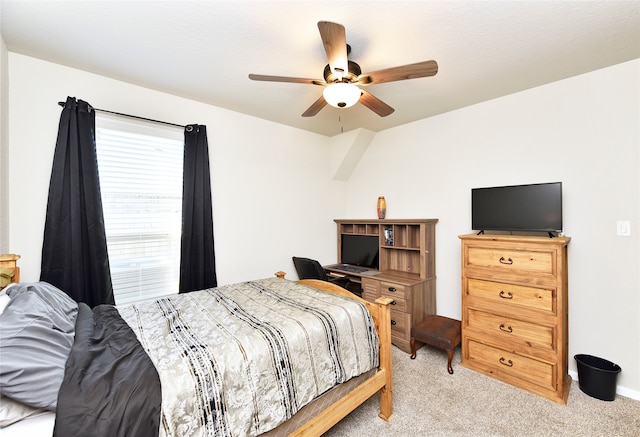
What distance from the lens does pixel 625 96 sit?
211 centimetres

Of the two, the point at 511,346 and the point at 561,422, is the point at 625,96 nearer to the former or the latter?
the point at 511,346

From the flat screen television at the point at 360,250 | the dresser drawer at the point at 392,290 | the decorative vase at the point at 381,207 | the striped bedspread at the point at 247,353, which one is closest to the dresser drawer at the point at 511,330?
the dresser drawer at the point at 392,290

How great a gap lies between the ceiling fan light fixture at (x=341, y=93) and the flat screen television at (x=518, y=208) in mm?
1645

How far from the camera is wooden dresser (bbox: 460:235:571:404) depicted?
2.07m

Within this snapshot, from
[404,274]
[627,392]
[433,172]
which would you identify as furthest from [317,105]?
[627,392]

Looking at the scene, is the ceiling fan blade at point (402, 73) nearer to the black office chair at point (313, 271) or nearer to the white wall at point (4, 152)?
the black office chair at point (313, 271)

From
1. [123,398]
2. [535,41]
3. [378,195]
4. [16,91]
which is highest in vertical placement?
[535,41]

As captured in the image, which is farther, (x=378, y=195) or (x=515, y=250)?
(x=378, y=195)

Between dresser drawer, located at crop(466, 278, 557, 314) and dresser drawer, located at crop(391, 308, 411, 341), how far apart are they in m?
0.66

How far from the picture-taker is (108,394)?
1022 millimetres

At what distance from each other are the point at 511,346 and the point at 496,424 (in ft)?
2.16

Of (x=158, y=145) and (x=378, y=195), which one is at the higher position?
(x=158, y=145)

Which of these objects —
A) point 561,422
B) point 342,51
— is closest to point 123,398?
point 342,51

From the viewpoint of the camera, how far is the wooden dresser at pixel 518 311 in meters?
2.07
